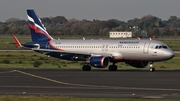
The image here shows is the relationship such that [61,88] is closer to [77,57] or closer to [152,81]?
[152,81]

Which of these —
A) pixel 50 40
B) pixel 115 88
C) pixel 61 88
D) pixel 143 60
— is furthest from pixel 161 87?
pixel 50 40

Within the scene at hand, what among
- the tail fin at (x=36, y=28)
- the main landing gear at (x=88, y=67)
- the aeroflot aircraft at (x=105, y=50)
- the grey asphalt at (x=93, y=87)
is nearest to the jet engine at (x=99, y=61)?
the aeroflot aircraft at (x=105, y=50)

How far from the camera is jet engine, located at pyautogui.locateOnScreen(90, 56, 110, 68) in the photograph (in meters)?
51.6

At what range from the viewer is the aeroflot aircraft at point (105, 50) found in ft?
170

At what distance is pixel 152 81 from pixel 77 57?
1779 centimetres

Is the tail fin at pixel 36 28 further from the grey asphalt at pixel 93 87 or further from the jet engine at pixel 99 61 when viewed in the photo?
the grey asphalt at pixel 93 87

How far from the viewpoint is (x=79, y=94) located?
29.5m

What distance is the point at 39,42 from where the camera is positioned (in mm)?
59000

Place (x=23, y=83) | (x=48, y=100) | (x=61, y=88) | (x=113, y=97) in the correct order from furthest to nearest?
(x=23, y=83)
(x=61, y=88)
(x=113, y=97)
(x=48, y=100)

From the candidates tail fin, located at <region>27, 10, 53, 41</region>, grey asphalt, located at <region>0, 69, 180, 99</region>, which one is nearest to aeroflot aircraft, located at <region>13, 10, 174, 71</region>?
tail fin, located at <region>27, 10, 53, 41</region>

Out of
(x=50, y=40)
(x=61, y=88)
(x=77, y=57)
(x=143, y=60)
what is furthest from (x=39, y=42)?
(x=61, y=88)

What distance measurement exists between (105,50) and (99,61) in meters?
2.78

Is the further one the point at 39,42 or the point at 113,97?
the point at 39,42

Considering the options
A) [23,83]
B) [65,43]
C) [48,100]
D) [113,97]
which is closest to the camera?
[48,100]
